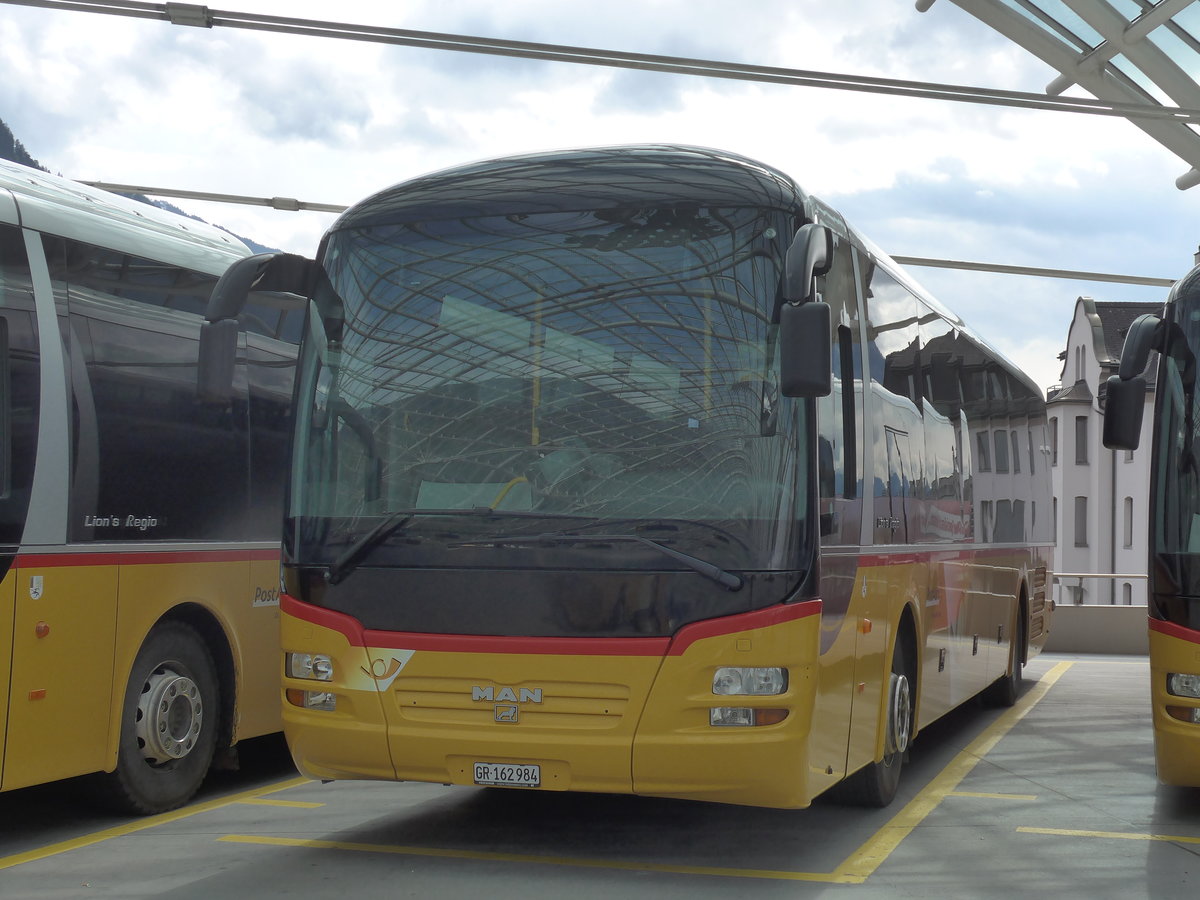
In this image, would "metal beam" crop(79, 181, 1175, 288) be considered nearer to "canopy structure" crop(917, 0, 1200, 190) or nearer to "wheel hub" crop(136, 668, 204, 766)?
"canopy structure" crop(917, 0, 1200, 190)

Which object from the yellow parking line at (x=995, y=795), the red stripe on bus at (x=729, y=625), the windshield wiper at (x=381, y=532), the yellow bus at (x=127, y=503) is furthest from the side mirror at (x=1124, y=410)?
the yellow bus at (x=127, y=503)

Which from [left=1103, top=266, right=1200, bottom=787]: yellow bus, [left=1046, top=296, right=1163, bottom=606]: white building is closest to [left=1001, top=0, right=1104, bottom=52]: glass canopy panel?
[left=1103, top=266, right=1200, bottom=787]: yellow bus

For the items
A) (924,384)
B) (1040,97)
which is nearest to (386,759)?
(924,384)

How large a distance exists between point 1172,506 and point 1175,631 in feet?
2.30

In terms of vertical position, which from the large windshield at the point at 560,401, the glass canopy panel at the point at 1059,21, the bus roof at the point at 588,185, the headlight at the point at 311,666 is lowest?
the headlight at the point at 311,666

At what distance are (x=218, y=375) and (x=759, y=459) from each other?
2.69 meters

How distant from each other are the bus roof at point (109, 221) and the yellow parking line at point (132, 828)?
10.1 feet

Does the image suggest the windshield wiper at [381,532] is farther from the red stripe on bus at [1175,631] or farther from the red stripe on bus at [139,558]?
the red stripe on bus at [1175,631]

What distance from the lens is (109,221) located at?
878 cm

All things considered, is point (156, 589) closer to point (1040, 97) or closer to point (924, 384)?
point (924, 384)

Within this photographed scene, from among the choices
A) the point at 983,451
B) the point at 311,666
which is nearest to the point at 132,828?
the point at 311,666

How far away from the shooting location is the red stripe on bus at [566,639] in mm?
6812

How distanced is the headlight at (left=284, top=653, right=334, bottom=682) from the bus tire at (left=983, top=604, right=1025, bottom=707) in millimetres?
9142

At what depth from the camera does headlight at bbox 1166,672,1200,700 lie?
828 centimetres
